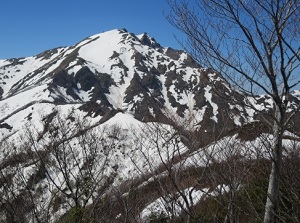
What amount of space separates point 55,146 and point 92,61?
177 m

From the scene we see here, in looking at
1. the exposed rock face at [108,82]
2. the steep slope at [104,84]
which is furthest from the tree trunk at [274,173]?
the exposed rock face at [108,82]

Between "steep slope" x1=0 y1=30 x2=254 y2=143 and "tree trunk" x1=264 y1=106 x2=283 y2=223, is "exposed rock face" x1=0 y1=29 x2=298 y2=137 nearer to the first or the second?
"steep slope" x1=0 y1=30 x2=254 y2=143

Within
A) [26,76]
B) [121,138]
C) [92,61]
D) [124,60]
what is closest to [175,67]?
[124,60]

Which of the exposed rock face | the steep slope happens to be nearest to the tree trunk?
the steep slope

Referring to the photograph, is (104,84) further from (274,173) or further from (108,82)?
(274,173)

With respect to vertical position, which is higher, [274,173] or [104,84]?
[104,84]

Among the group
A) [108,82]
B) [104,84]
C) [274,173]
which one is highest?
[108,82]

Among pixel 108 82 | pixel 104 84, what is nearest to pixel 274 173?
pixel 104 84

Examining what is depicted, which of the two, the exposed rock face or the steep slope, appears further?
the exposed rock face

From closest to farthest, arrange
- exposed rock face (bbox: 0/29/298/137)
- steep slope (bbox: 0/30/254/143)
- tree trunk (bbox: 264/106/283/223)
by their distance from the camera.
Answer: tree trunk (bbox: 264/106/283/223), steep slope (bbox: 0/30/254/143), exposed rock face (bbox: 0/29/298/137)

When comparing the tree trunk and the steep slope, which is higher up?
the steep slope

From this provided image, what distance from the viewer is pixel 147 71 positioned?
17675 cm

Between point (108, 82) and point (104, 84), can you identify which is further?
point (108, 82)

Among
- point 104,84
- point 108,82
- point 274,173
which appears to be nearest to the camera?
point 274,173
